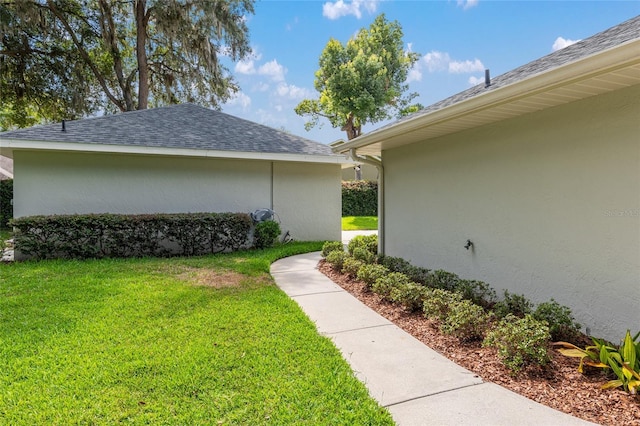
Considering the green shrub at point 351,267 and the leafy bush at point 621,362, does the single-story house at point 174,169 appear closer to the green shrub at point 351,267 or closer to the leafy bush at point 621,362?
the green shrub at point 351,267

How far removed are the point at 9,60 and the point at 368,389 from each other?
18.6 metres

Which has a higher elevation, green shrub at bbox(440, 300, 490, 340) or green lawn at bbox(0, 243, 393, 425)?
green shrub at bbox(440, 300, 490, 340)

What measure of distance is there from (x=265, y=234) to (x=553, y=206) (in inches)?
249

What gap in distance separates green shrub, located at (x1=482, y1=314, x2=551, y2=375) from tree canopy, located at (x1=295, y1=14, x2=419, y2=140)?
1997 cm

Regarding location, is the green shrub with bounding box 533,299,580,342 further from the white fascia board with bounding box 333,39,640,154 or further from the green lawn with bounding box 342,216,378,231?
the green lawn with bounding box 342,216,378,231

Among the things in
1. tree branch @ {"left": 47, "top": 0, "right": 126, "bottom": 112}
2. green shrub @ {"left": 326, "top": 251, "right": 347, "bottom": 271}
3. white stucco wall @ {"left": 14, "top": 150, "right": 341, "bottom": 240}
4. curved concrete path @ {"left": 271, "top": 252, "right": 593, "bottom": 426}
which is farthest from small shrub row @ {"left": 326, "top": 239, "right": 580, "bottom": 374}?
tree branch @ {"left": 47, "top": 0, "right": 126, "bottom": 112}

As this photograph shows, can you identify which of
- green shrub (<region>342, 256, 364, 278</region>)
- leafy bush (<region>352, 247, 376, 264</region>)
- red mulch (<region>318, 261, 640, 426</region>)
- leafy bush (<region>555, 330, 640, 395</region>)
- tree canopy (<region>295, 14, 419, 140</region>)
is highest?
tree canopy (<region>295, 14, 419, 140</region>)

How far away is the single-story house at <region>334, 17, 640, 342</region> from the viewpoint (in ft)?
9.87

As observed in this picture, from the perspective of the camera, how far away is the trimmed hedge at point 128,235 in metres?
6.78

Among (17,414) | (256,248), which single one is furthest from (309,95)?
(17,414)

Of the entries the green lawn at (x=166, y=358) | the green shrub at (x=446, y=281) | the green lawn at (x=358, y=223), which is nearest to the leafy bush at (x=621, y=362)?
the green lawn at (x=166, y=358)

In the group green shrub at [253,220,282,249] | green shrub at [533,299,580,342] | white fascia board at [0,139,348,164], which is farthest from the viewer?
green shrub at [253,220,282,249]

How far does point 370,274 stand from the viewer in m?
5.22

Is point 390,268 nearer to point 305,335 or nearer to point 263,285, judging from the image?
point 263,285
